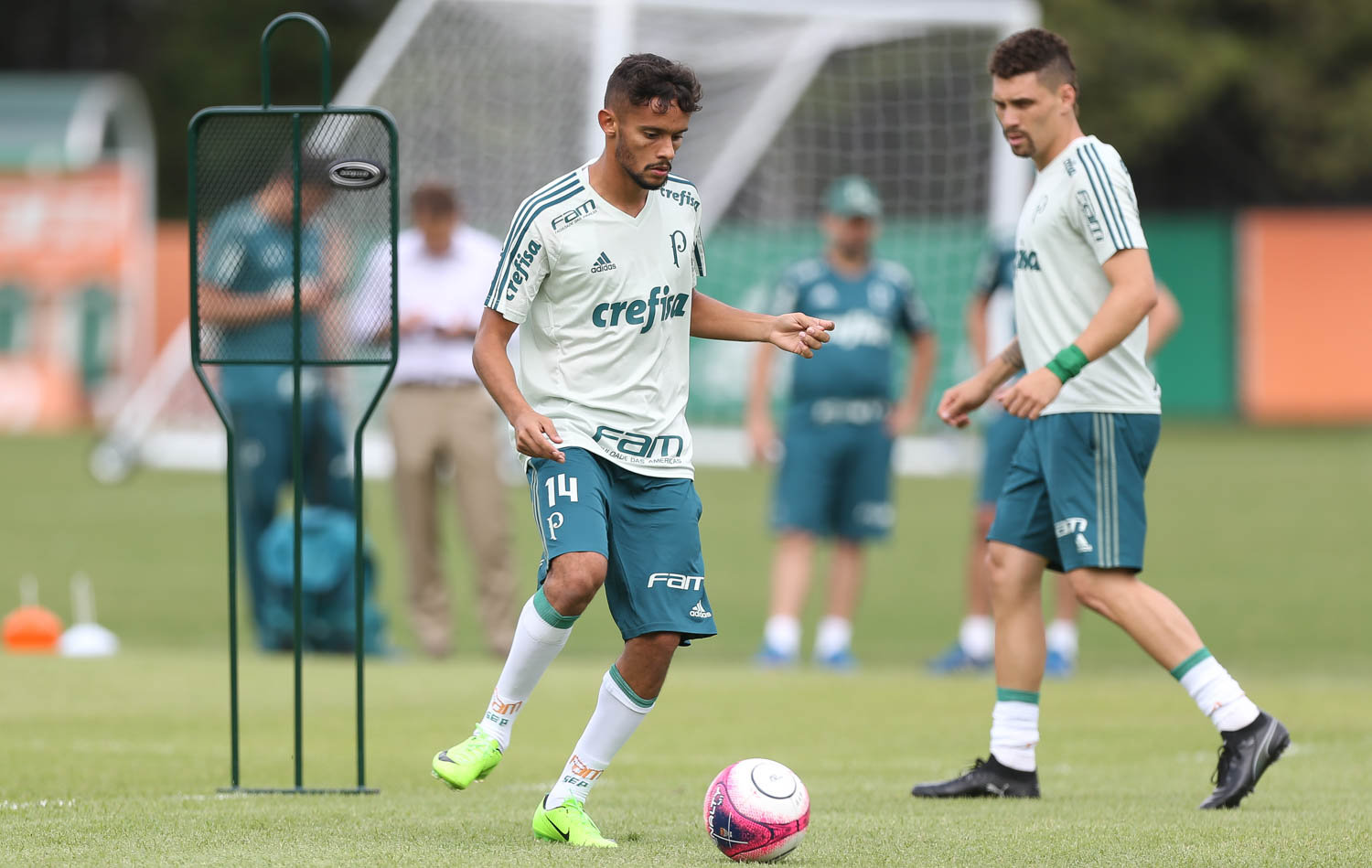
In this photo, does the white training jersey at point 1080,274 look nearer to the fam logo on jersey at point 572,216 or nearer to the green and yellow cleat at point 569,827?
the fam logo on jersey at point 572,216

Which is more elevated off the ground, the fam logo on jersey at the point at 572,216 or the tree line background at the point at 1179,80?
the tree line background at the point at 1179,80

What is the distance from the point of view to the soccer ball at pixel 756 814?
4.91 m

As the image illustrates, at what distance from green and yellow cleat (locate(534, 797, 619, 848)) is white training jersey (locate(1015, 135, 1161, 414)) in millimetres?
2098

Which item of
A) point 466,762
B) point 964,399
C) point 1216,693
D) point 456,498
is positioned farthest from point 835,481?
point 466,762

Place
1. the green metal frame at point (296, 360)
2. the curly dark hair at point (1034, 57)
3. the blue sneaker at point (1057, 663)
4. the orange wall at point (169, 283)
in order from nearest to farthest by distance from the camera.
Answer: the green metal frame at point (296, 360), the curly dark hair at point (1034, 57), the blue sneaker at point (1057, 663), the orange wall at point (169, 283)

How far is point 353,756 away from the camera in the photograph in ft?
23.3

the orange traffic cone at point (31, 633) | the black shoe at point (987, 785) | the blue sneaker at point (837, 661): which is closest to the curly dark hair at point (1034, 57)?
the black shoe at point (987, 785)

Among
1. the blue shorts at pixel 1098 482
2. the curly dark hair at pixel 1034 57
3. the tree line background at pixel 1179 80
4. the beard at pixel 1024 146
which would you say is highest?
the tree line background at pixel 1179 80

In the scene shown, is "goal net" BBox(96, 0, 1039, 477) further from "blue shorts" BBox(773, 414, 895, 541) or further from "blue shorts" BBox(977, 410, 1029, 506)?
"blue shorts" BBox(977, 410, 1029, 506)

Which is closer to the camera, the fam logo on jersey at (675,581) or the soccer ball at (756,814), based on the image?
the soccer ball at (756,814)

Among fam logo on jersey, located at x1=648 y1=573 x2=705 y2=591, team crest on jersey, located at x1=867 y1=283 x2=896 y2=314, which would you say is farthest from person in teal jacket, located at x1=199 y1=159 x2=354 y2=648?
team crest on jersey, located at x1=867 y1=283 x2=896 y2=314

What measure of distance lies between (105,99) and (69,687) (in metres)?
23.8

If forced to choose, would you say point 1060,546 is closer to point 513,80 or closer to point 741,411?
point 513,80

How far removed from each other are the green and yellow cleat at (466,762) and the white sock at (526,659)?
48mm
